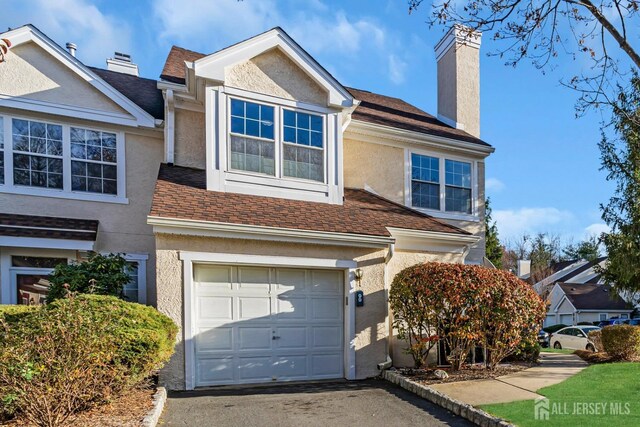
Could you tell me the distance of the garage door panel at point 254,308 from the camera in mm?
8188

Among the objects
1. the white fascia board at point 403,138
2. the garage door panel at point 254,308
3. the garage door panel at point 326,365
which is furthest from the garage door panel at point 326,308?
the white fascia board at point 403,138

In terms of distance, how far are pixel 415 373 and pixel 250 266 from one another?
4.11 meters

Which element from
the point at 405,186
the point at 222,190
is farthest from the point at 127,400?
the point at 405,186

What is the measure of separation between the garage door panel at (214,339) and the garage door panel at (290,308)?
107cm

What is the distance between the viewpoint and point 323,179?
10.0m

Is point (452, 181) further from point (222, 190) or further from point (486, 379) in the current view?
point (222, 190)

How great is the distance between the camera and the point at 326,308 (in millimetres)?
8844

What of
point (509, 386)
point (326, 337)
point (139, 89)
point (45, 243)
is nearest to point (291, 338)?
point (326, 337)

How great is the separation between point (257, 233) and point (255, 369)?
2.80m

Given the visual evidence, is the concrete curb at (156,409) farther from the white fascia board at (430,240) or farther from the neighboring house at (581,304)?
the neighboring house at (581,304)

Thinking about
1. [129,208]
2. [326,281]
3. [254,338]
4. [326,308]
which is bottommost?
[254,338]

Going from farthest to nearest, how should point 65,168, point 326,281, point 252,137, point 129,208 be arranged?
point 129,208, point 65,168, point 252,137, point 326,281

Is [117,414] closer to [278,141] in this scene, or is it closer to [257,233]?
[257,233]

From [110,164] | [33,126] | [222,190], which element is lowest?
[222,190]
